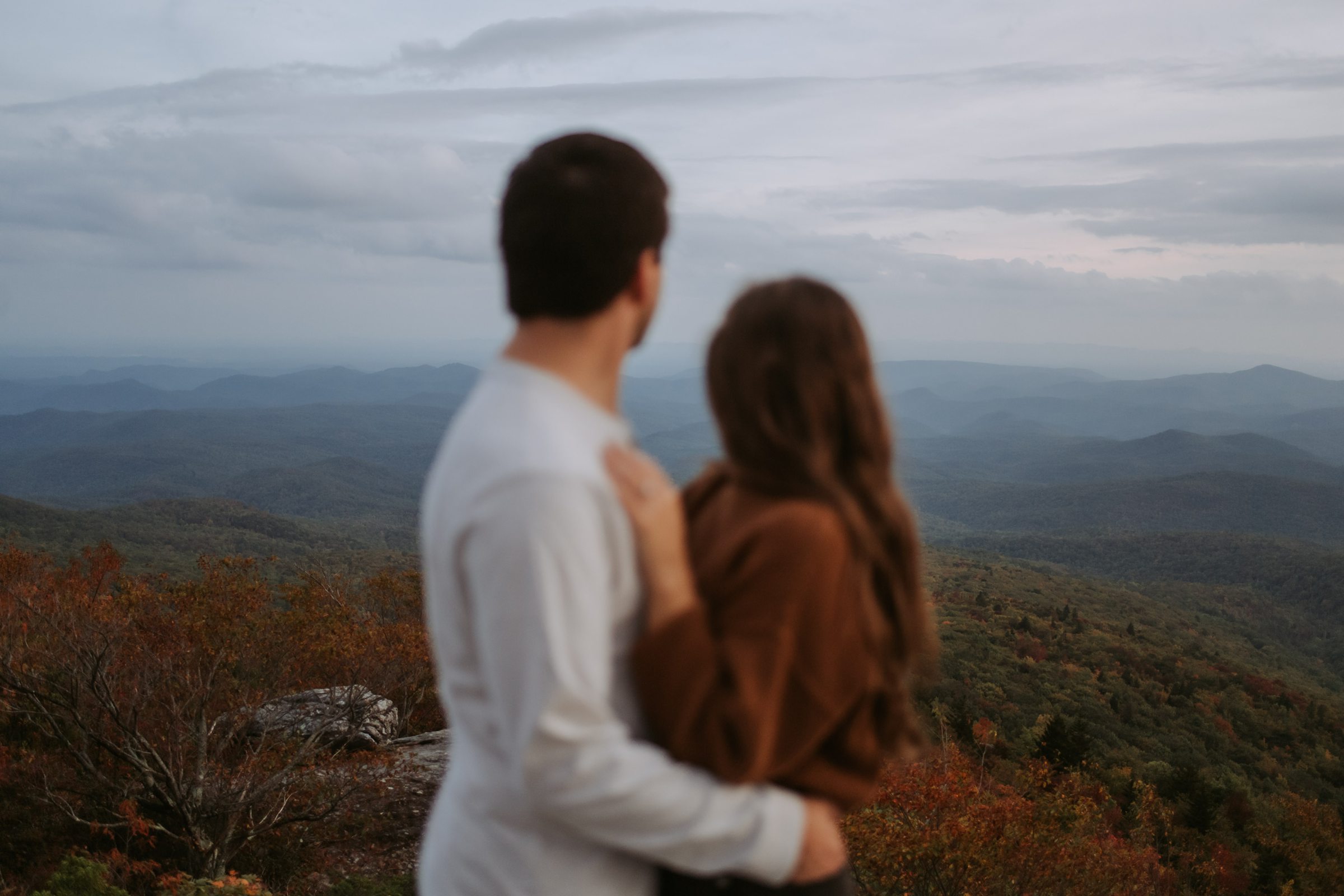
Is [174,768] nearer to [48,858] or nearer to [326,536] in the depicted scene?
[48,858]

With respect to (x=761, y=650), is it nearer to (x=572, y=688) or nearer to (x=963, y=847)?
(x=572, y=688)

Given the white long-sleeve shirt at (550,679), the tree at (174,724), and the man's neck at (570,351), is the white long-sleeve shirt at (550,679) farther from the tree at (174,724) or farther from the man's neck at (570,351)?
the tree at (174,724)

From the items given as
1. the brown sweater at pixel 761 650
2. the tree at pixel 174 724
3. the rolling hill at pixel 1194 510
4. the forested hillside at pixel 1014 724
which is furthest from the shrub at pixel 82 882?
the rolling hill at pixel 1194 510

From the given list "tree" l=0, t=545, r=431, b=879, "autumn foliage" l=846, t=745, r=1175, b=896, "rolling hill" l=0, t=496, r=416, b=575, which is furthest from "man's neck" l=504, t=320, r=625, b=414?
"rolling hill" l=0, t=496, r=416, b=575

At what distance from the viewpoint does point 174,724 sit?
10812mm

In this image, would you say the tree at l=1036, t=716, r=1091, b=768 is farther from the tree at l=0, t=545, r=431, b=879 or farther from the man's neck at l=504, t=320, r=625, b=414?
the man's neck at l=504, t=320, r=625, b=414

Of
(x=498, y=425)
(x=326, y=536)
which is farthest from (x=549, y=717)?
(x=326, y=536)

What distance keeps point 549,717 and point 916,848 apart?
32.1 ft

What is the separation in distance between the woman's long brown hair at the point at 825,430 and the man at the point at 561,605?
0.65ft

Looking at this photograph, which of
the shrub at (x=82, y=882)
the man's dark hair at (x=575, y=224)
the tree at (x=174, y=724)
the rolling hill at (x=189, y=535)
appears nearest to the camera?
the man's dark hair at (x=575, y=224)

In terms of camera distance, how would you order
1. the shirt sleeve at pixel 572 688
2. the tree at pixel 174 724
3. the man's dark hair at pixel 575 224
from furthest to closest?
1. the tree at pixel 174 724
2. the man's dark hair at pixel 575 224
3. the shirt sleeve at pixel 572 688

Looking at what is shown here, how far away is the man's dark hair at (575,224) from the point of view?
143cm

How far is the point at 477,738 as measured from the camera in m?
1.50

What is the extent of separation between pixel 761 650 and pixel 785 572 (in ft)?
0.40
